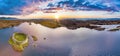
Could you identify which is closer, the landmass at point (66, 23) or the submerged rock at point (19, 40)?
the submerged rock at point (19, 40)

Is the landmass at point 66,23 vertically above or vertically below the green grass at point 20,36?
above

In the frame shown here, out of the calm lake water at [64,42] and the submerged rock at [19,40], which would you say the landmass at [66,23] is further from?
the submerged rock at [19,40]

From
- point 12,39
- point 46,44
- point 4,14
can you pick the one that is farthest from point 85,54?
point 4,14

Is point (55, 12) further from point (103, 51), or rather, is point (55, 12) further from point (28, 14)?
point (103, 51)

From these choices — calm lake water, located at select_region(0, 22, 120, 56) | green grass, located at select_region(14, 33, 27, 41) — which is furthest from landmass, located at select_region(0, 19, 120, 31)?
green grass, located at select_region(14, 33, 27, 41)

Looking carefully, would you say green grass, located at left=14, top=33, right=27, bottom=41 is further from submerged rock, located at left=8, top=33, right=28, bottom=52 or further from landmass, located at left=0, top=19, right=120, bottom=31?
landmass, located at left=0, top=19, right=120, bottom=31

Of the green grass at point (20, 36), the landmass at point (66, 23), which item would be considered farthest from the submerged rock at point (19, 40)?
the landmass at point (66, 23)
